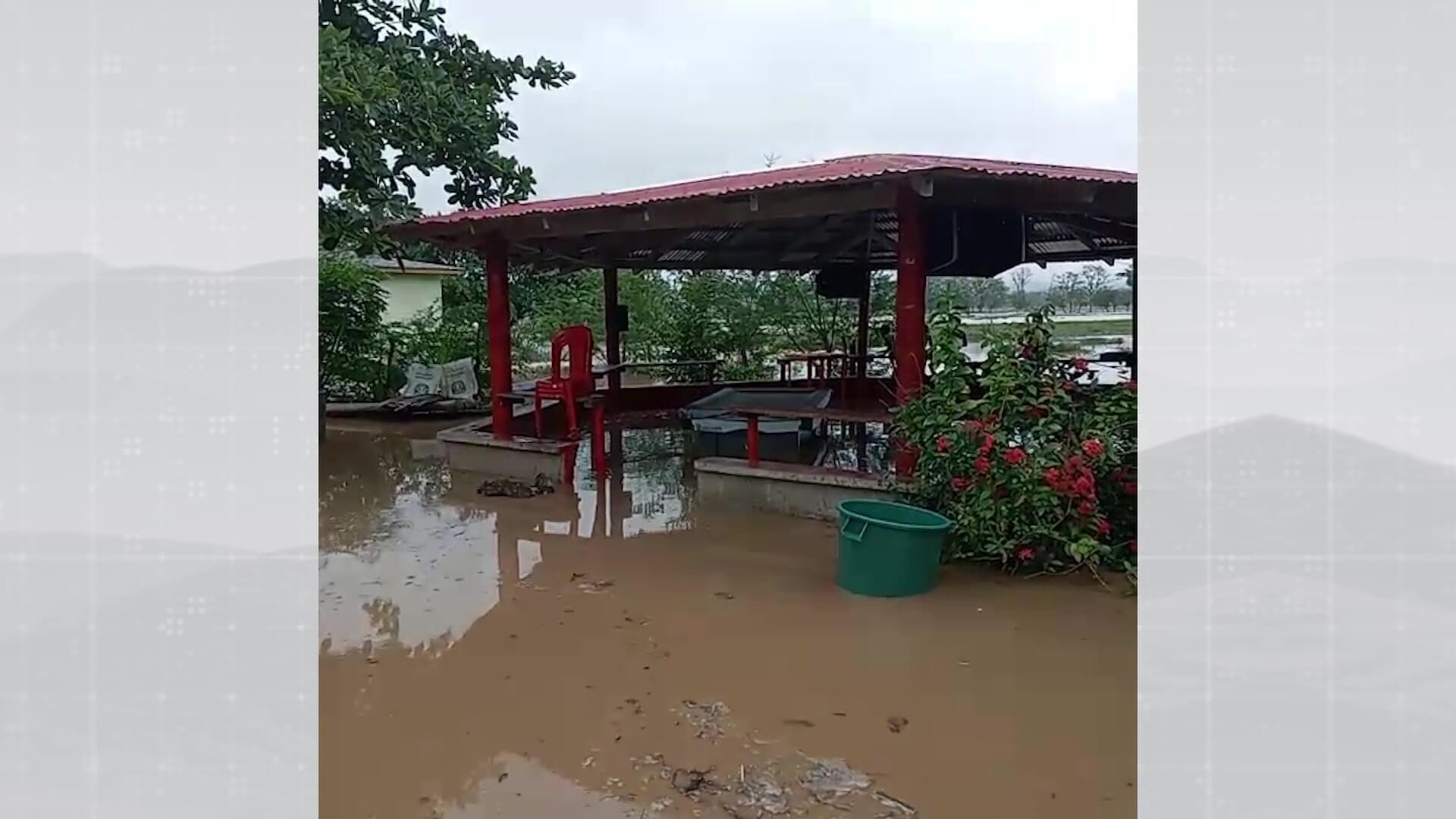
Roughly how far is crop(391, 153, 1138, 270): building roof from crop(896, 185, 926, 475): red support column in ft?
0.77

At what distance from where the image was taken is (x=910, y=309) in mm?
6500

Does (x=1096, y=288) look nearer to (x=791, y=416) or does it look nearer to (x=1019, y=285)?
(x=1019, y=285)

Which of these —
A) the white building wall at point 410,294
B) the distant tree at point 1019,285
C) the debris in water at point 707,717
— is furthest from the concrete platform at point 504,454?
the white building wall at point 410,294

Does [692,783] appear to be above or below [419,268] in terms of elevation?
below

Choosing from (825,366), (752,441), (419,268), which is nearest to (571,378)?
(752,441)

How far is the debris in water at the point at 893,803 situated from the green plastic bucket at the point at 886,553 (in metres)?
2.01

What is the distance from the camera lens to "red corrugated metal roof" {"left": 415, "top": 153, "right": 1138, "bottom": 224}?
5.87m

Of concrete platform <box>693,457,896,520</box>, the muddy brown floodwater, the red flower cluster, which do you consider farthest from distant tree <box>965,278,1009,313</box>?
the red flower cluster

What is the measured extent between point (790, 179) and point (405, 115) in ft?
13.3

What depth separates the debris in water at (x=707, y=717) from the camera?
11.4 feet
